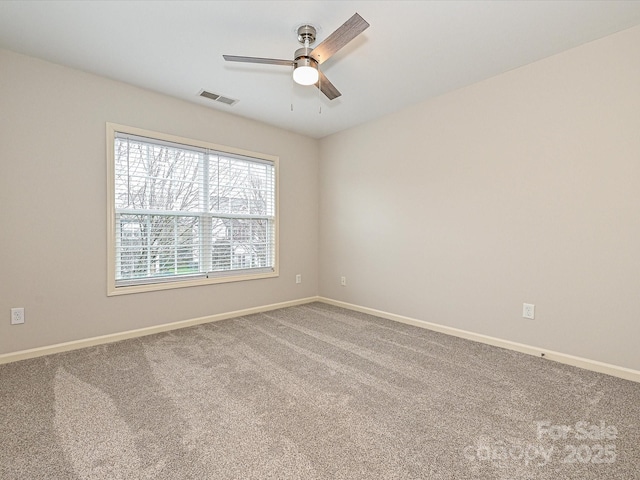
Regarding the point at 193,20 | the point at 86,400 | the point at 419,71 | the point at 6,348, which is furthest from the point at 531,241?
the point at 6,348

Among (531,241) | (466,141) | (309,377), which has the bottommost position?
(309,377)

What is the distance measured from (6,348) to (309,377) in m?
2.47

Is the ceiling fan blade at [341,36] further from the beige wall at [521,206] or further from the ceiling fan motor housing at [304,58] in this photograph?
the beige wall at [521,206]

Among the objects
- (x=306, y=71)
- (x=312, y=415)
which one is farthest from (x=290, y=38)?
(x=312, y=415)

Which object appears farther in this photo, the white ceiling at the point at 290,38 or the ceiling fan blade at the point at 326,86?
the ceiling fan blade at the point at 326,86

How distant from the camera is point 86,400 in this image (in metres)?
1.87

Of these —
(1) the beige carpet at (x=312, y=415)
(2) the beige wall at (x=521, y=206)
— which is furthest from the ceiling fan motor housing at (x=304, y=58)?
(1) the beige carpet at (x=312, y=415)

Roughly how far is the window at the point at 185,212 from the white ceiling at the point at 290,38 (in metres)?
0.70

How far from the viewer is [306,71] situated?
2086 millimetres

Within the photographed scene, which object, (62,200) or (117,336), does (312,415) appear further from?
(62,200)

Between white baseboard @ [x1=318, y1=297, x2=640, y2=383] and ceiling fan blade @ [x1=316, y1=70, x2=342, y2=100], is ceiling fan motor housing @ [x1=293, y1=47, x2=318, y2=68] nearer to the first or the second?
ceiling fan blade @ [x1=316, y1=70, x2=342, y2=100]

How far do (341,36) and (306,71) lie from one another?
340 millimetres

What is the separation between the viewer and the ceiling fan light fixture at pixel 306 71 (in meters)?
2.09

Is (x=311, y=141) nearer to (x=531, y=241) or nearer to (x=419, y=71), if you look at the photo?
(x=419, y=71)
